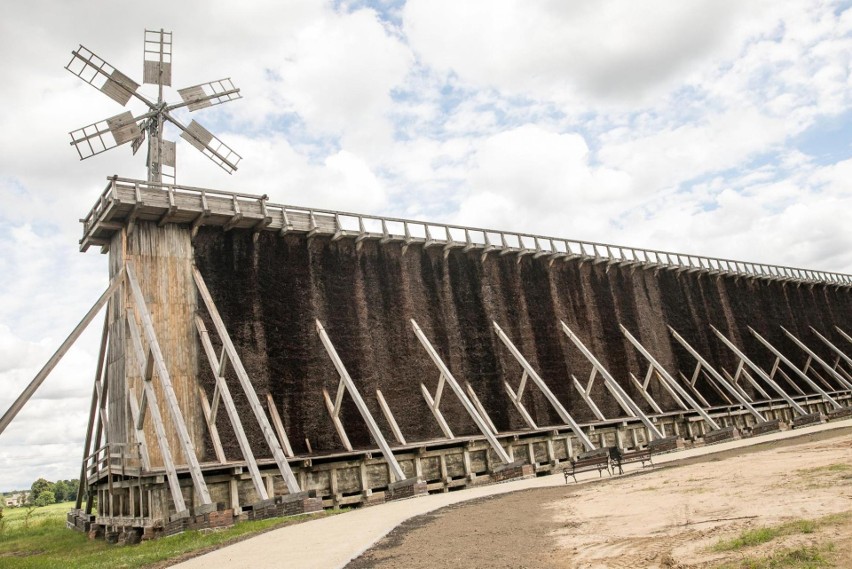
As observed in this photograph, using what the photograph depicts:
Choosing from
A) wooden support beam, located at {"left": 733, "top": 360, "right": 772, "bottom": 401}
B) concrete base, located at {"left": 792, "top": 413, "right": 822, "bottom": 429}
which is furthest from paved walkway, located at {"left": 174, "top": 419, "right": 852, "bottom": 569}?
wooden support beam, located at {"left": 733, "top": 360, "right": 772, "bottom": 401}

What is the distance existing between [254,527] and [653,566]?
928 centimetres

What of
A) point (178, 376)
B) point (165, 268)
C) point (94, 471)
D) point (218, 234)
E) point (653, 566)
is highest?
point (218, 234)

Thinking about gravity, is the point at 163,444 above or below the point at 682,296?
below

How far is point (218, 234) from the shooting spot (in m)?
21.4

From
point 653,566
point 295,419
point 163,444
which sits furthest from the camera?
point 295,419

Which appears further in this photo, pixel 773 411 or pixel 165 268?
pixel 773 411

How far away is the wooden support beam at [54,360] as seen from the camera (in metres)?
15.3

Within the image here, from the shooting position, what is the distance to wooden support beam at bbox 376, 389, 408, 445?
20906 millimetres

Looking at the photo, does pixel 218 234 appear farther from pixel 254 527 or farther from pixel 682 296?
pixel 682 296

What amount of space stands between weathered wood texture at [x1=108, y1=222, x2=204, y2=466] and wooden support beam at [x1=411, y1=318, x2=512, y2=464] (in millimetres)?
7816

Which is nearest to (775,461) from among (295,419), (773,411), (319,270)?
(295,419)

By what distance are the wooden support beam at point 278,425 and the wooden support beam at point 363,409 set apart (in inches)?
93.6

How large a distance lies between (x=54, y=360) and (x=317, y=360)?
26.7 feet

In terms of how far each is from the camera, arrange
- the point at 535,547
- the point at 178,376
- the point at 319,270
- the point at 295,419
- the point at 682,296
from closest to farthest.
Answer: the point at 535,547
the point at 178,376
the point at 295,419
the point at 319,270
the point at 682,296
